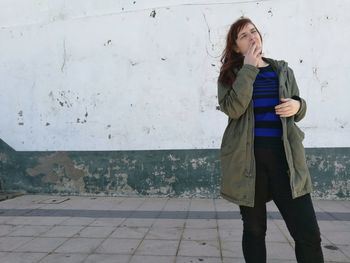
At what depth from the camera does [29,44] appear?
7.27m

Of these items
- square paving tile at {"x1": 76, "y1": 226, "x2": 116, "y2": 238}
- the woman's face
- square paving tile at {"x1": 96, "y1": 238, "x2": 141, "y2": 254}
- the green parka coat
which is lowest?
square paving tile at {"x1": 96, "y1": 238, "x2": 141, "y2": 254}

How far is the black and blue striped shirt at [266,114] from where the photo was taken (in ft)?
8.13

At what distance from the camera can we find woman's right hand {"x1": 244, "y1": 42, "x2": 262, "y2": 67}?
2.48 meters

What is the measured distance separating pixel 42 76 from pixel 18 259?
4.09 m

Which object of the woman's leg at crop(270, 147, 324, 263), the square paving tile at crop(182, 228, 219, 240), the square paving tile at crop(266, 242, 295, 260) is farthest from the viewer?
the square paving tile at crop(182, 228, 219, 240)

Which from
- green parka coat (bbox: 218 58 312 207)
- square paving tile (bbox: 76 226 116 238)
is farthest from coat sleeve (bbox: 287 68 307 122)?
square paving tile (bbox: 76 226 116 238)

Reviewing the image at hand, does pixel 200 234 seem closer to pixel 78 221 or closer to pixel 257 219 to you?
pixel 78 221

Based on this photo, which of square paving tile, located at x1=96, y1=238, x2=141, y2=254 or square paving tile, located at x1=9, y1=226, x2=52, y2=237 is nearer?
square paving tile, located at x1=96, y1=238, x2=141, y2=254

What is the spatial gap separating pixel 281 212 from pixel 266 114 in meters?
0.60

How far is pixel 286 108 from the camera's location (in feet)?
7.79

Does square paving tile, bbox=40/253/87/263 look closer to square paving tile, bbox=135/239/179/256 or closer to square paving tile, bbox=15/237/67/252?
square paving tile, bbox=15/237/67/252

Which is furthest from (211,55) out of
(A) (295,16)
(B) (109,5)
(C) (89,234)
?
(C) (89,234)

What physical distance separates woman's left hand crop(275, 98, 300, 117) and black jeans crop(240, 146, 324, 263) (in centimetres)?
21

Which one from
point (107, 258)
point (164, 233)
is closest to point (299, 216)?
point (107, 258)
